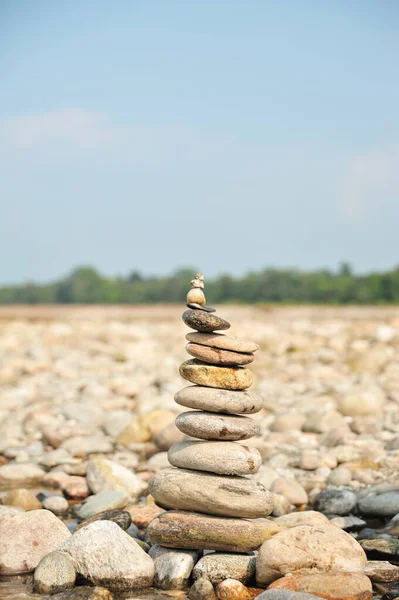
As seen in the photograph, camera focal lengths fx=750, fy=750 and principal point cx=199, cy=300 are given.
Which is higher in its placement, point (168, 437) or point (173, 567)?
point (168, 437)

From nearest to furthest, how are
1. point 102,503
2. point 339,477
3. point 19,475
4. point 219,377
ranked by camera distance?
1. point 219,377
2. point 102,503
3. point 339,477
4. point 19,475

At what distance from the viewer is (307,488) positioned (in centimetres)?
1054

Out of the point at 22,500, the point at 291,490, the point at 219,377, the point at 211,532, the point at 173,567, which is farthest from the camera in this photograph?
the point at 291,490

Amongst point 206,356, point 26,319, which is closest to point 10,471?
point 206,356

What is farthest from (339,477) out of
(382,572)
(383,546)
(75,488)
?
(75,488)

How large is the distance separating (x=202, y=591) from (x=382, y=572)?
1776 millimetres

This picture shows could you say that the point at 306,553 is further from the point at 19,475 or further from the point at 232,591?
the point at 19,475

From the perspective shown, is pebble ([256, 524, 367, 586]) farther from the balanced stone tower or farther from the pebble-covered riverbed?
the balanced stone tower

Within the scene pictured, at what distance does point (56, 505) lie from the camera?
9.79m

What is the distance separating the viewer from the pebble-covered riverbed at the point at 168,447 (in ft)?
23.9

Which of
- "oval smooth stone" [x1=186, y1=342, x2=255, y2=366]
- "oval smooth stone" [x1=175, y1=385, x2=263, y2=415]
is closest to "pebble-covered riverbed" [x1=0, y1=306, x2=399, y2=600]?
"oval smooth stone" [x1=175, y1=385, x2=263, y2=415]

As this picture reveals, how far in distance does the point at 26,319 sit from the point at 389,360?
79.3 ft

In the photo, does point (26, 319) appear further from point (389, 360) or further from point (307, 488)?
point (307, 488)

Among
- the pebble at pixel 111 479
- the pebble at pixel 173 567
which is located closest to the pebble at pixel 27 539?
the pebble at pixel 173 567
